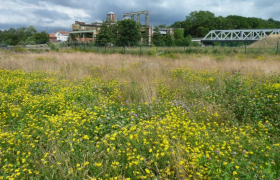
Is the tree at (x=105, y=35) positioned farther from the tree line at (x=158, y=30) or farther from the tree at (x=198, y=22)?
the tree at (x=198, y=22)

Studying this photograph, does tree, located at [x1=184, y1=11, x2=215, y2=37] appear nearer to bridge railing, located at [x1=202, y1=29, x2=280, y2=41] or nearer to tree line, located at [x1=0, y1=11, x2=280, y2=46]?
tree line, located at [x1=0, y1=11, x2=280, y2=46]

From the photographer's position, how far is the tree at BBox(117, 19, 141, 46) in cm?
3878

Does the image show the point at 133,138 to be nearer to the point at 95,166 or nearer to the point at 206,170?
the point at 95,166

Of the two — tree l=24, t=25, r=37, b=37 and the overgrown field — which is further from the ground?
tree l=24, t=25, r=37, b=37

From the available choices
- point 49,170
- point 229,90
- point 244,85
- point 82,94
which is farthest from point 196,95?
point 49,170

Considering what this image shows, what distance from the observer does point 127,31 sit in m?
38.9

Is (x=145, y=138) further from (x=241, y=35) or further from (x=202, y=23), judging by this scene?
(x=202, y=23)

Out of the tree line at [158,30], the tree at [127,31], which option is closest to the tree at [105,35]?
the tree line at [158,30]

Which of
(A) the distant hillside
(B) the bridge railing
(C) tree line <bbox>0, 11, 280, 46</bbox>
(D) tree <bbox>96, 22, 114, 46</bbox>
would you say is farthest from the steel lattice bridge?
(D) tree <bbox>96, 22, 114, 46</bbox>

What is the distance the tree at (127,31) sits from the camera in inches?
1527

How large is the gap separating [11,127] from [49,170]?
6.83ft

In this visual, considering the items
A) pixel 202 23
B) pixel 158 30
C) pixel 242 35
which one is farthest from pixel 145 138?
pixel 202 23

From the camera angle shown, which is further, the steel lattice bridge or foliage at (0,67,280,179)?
the steel lattice bridge

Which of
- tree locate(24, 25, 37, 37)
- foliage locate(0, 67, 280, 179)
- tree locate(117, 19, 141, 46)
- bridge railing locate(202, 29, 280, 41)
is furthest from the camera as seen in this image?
tree locate(24, 25, 37, 37)
